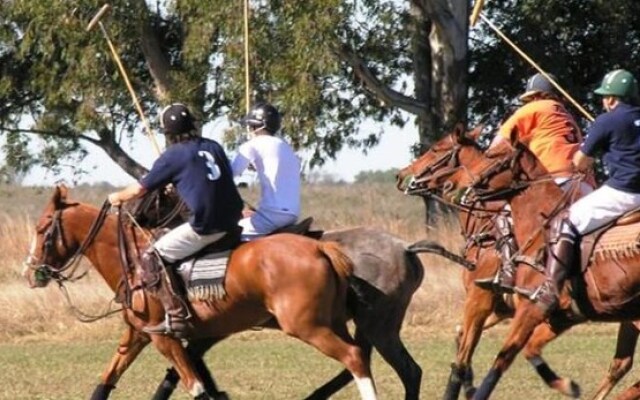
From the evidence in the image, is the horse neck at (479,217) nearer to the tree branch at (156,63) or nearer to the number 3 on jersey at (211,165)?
the number 3 on jersey at (211,165)

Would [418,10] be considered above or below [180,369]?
above

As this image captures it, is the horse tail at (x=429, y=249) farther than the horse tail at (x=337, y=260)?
Yes

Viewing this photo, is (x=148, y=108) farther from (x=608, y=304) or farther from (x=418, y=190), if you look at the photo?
(x=608, y=304)

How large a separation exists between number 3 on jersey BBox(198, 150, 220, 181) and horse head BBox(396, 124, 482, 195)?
2375 millimetres

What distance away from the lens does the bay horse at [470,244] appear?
45.2ft

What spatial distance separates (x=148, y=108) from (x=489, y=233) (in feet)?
66.8

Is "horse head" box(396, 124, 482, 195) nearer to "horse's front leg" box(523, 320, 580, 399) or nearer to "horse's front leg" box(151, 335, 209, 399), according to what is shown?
"horse's front leg" box(523, 320, 580, 399)

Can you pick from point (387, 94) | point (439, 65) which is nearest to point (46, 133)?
point (387, 94)

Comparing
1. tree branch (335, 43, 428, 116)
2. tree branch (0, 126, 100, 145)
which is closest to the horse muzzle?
tree branch (335, 43, 428, 116)

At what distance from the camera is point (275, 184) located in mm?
13172

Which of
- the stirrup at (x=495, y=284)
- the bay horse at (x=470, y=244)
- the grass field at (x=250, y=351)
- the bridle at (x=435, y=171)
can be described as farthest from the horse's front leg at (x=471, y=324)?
the bridle at (x=435, y=171)

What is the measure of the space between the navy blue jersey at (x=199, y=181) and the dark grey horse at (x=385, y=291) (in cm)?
112

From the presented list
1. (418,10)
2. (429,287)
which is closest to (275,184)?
(429,287)

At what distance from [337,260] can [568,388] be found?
90.4 inches
